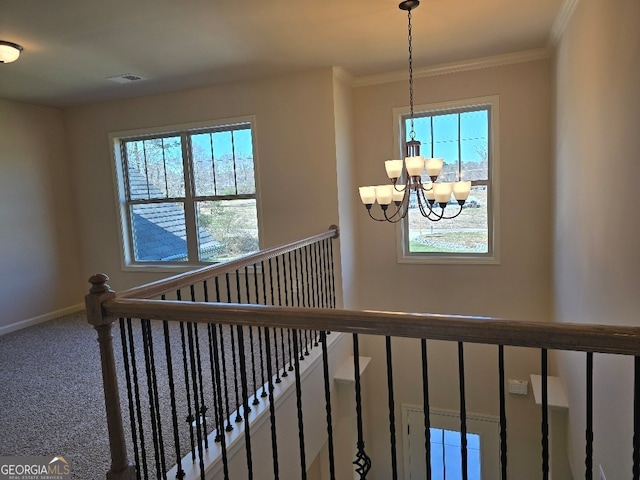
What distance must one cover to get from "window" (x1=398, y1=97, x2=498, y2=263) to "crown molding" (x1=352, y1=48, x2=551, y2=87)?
0.31m

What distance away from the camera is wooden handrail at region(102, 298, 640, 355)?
105 cm

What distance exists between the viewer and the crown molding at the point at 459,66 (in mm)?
3697

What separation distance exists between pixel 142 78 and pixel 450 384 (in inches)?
172

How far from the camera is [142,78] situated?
396 cm

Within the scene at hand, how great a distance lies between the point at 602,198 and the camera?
216cm

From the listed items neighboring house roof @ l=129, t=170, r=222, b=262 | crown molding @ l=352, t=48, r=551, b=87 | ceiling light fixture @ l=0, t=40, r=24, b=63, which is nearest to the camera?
ceiling light fixture @ l=0, t=40, r=24, b=63

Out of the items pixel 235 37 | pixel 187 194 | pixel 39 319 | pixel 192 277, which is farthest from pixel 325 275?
pixel 39 319

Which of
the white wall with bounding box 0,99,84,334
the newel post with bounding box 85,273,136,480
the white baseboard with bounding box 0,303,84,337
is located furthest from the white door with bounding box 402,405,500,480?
the white wall with bounding box 0,99,84,334

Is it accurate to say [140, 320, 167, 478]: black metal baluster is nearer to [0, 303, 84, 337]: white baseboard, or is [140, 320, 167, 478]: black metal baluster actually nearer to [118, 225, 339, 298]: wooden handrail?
[118, 225, 339, 298]: wooden handrail

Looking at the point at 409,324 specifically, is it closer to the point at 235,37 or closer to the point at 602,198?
the point at 602,198

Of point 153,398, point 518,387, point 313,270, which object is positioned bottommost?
point 518,387

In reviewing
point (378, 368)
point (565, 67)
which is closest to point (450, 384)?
point (378, 368)

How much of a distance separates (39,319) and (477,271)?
15.6 feet

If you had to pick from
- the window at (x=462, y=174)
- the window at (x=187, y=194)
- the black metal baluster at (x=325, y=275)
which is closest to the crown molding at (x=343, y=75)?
the window at (x=462, y=174)
